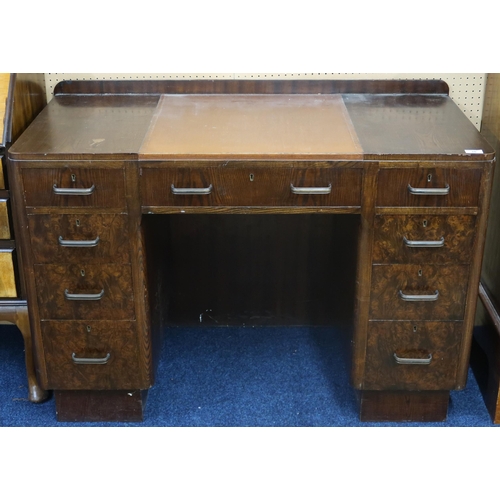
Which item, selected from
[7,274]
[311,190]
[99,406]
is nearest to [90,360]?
[99,406]

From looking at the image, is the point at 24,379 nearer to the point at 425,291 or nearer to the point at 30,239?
the point at 30,239

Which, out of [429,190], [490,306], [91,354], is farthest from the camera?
[490,306]

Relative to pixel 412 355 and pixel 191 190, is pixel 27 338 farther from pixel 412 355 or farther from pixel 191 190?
pixel 412 355

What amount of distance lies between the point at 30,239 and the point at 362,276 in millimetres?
1017

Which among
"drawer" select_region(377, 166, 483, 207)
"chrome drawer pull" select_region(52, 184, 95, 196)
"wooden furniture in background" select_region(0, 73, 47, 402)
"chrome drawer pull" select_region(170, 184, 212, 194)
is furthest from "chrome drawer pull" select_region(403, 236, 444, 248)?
"wooden furniture in background" select_region(0, 73, 47, 402)

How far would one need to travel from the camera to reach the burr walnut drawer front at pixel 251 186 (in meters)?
2.20

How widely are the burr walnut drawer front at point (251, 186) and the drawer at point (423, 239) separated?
0.44 ft

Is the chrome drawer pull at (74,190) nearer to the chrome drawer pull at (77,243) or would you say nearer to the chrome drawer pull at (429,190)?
the chrome drawer pull at (77,243)

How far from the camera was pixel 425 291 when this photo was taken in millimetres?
2348

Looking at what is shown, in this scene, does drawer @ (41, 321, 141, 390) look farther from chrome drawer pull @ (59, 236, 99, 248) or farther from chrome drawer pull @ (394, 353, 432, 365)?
chrome drawer pull @ (394, 353, 432, 365)

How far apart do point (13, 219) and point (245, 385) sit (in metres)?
1.02

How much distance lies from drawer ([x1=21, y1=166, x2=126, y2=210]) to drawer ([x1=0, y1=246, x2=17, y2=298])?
11.7 inches

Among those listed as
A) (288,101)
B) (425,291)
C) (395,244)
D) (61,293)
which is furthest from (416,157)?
(61,293)

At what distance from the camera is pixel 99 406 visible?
2.57m
